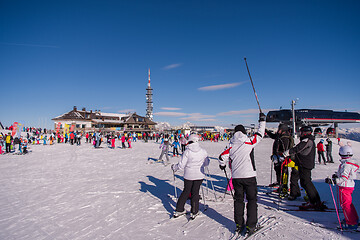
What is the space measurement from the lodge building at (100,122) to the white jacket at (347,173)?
53.7m

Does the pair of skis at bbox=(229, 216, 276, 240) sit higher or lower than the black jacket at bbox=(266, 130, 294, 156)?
lower

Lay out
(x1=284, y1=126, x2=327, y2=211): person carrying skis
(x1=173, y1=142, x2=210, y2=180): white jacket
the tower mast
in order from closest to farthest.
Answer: (x1=173, y1=142, x2=210, y2=180): white jacket → (x1=284, y1=126, x2=327, y2=211): person carrying skis → the tower mast

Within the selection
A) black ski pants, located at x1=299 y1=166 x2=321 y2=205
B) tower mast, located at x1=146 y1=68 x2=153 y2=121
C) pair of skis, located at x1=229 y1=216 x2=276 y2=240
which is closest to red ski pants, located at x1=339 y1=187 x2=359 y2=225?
black ski pants, located at x1=299 y1=166 x2=321 y2=205

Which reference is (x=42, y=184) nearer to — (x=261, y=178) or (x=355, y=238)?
(x=261, y=178)

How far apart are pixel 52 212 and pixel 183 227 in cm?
332

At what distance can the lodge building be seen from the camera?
55469mm

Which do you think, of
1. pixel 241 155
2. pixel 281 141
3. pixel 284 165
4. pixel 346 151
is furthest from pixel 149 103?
pixel 346 151

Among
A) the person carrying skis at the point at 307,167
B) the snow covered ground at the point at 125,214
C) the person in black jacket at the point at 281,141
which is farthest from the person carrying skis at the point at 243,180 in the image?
the person in black jacket at the point at 281,141

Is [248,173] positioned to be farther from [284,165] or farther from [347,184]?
[284,165]

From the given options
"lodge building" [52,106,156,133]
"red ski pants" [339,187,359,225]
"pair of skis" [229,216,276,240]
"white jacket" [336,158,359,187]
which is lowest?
"pair of skis" [229,216,276,240]

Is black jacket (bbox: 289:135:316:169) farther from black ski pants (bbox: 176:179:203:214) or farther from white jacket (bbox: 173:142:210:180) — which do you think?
black ski pants (bbox: 176:179:203:214)

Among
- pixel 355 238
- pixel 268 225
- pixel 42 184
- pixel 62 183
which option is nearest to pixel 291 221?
pixel 268 225

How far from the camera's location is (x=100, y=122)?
195 ft

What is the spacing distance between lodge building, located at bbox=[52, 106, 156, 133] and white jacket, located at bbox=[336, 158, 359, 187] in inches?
2116
